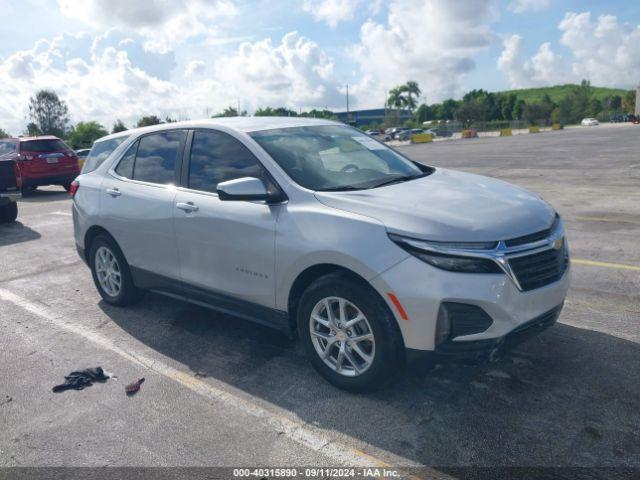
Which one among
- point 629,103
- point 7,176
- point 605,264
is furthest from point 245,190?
point 629,103

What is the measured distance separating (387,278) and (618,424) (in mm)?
1533

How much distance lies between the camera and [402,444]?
3.05 metres

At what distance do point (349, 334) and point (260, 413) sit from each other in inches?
29.2

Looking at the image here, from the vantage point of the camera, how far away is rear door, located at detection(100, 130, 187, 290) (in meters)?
4.65

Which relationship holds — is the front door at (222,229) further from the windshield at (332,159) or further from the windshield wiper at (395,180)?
the windshield wiper at (395,180)

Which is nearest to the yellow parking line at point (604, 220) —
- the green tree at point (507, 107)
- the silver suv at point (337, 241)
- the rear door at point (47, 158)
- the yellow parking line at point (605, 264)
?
the yellow parking line at point (605, 264)

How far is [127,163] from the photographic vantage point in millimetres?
5277

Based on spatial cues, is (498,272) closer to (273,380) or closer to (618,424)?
(618,424)

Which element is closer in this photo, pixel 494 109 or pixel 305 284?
pixel 305 284

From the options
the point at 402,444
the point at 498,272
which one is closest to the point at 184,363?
the point at 402,444

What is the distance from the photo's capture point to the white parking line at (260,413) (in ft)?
9.70

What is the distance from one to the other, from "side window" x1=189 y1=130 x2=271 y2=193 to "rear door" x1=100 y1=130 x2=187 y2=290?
0.22 meters

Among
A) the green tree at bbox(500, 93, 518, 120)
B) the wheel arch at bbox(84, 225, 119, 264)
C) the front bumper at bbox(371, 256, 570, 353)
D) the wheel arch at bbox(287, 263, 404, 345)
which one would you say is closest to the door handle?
the wheel arch at bbox(287, 263, 404, 345)

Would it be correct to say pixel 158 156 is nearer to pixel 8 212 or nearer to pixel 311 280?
pixel 311 280
